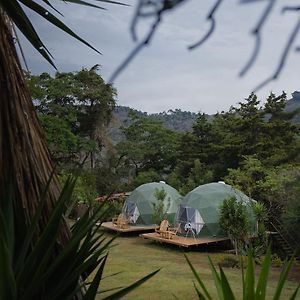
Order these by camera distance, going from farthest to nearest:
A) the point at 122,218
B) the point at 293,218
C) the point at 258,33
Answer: the point at 122,218 < the point at 293,218 < the point at 258,33

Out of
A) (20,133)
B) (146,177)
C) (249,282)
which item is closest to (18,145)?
(20,133)

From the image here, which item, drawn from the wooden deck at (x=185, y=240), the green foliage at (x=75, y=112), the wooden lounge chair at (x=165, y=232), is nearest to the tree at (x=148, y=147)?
the green foliage at (x=75, y=112)

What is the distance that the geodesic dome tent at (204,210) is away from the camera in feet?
57.0

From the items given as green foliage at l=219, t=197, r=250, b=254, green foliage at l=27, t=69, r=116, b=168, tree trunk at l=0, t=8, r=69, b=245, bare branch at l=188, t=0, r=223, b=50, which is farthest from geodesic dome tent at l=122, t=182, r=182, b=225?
bare branch at l=188, t=0, r=223, b=50

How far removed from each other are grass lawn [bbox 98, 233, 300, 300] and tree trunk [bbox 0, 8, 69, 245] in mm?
5141

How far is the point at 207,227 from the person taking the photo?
1738 cm

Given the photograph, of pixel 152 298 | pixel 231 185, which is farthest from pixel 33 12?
pixel 231 185

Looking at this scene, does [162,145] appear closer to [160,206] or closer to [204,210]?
[160,206]

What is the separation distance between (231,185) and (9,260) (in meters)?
17.4

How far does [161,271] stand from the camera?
492 inches

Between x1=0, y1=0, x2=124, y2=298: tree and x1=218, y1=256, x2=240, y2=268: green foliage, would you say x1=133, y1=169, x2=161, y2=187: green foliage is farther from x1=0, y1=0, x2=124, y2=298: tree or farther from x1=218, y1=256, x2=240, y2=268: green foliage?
x1=0, y1=0, x2=124, y2=298: tree

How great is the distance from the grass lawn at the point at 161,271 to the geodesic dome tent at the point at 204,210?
1.17m

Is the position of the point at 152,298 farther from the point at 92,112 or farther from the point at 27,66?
the point at 92,112

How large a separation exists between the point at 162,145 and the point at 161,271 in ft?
65.1
